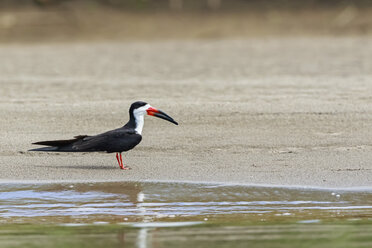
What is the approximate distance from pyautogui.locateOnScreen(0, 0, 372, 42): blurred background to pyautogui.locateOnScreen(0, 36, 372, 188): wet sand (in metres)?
2.01

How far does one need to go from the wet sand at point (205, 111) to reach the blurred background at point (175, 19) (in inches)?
79.3

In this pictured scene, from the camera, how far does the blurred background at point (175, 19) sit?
19.9 m

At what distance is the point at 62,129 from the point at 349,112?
361 cm

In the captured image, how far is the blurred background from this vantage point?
19938mm

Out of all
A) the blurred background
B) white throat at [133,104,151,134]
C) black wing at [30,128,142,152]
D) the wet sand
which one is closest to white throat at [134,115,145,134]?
white throat at [133,104,151,134]

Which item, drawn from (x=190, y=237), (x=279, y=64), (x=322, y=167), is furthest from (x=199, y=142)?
(x=279, y=64)

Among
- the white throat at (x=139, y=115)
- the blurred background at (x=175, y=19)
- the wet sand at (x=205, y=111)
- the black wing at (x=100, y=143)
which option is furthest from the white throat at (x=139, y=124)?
the blurred background at (x=175, y=19)

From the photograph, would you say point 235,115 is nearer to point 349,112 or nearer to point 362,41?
point 349,112

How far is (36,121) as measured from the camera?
10.9 m

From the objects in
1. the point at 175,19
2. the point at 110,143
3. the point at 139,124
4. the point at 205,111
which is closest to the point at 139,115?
the point at 139,124

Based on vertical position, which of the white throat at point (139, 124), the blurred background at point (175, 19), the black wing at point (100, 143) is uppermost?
the blurred background at point (175, 19)

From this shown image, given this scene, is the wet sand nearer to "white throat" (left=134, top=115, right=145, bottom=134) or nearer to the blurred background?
"white throat" (left=134, top=115, right=145, bottom=134)

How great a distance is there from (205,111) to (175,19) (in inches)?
375

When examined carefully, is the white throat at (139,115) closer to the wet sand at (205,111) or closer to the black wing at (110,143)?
the black wing at (110,143)
